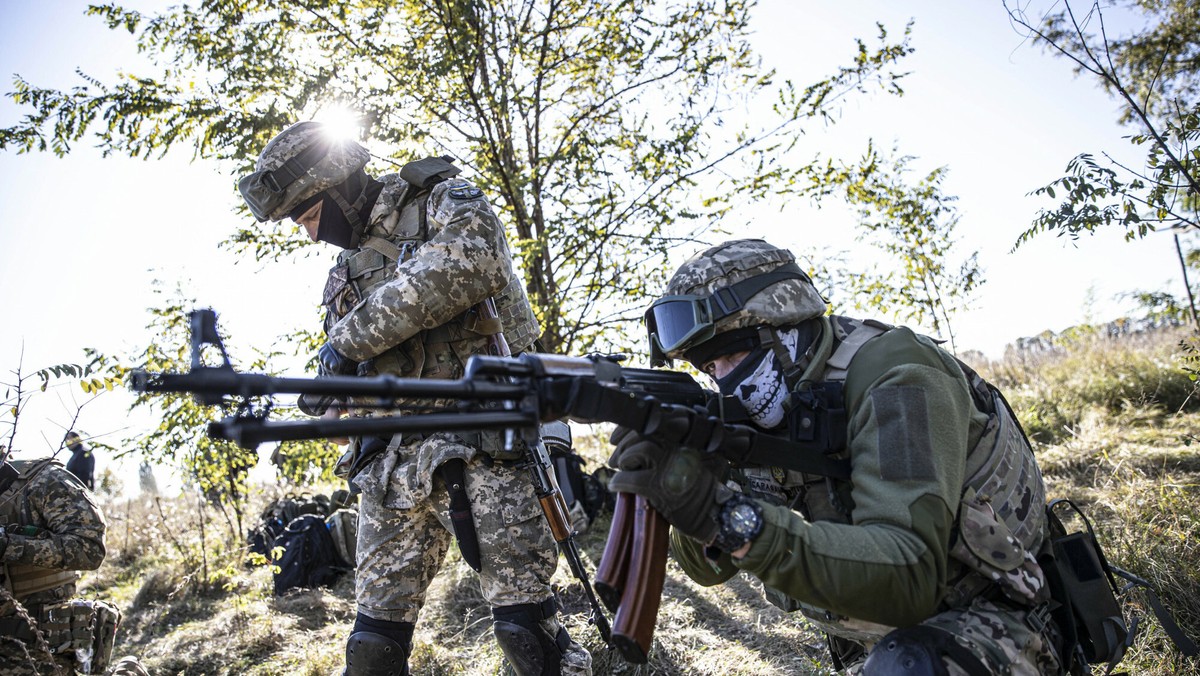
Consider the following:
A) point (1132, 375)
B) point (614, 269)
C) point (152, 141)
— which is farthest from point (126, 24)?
point (1132, 375)

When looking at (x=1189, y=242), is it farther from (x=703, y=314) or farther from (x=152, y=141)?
(x=152, y=141)

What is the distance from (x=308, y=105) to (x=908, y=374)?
504cm

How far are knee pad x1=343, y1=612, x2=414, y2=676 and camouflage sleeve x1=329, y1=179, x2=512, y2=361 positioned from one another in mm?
1044

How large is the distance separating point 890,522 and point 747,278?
0.85 metres

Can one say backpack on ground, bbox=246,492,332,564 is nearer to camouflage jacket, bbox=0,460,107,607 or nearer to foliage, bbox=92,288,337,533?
foliage, bbox=92,288,337,533

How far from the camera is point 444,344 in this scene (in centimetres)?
327

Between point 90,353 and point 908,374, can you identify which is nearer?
point 908,374

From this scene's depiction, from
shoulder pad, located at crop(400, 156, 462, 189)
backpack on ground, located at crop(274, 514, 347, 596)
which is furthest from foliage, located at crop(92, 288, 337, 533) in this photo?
shoulder pad, located at crop(400, 156, 462, 189)

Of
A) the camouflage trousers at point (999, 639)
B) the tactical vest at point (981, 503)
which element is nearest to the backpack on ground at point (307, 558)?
the tactical vest at point (981, 503)

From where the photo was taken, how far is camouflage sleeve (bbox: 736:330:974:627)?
1908 millimetres

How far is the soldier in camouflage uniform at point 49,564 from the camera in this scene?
154 inches

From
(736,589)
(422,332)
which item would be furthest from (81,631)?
(736,589)

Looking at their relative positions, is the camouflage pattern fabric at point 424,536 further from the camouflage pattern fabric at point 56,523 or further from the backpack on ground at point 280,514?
the backpack on ground at point 280,514

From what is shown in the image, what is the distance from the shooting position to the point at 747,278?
2.46 metres
